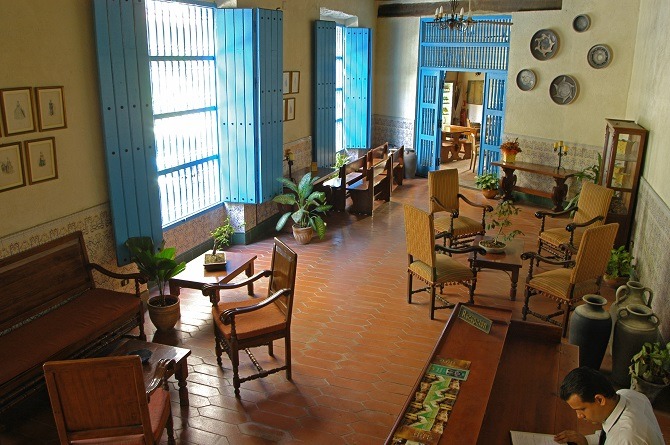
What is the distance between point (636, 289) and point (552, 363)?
1.77 m

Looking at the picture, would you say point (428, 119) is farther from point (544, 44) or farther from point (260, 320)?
point (260, 320)

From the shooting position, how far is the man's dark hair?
2.61m

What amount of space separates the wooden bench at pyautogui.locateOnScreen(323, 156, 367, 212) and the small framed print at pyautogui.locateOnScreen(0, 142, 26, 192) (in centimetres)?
546

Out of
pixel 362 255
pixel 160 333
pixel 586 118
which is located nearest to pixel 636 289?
pixel 362 255

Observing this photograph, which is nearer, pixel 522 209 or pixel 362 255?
pixel 362 255

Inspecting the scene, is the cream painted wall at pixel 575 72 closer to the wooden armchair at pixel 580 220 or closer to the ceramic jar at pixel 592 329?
the wooden armchair at pixel 580 220

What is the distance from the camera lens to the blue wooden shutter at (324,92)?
378 inches

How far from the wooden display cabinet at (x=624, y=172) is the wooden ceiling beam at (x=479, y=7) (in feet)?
10.7

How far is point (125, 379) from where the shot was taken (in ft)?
10.4

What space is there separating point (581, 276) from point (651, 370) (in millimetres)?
1249

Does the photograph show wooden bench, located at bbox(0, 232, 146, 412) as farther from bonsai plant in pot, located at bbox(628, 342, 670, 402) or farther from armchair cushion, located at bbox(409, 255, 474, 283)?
bonsai plant in pot, located at bbox(628, 342, 670, 402)

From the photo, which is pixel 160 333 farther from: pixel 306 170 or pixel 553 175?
pixel 553 175

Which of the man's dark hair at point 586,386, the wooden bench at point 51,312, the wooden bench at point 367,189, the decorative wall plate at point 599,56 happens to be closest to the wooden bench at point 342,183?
Answer: the wooden bench at point 367,189

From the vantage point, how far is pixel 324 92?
10023 millimetres
